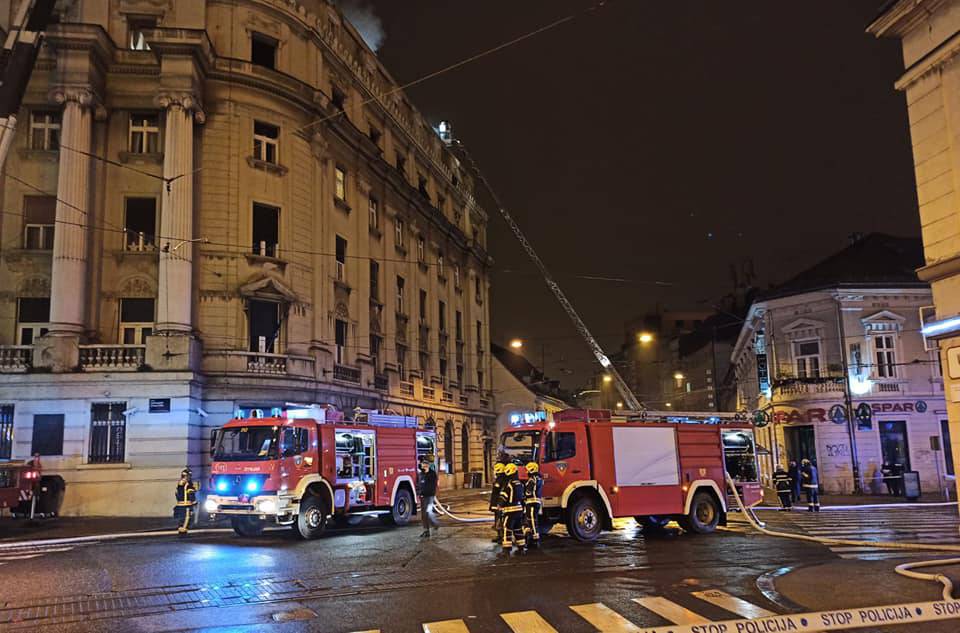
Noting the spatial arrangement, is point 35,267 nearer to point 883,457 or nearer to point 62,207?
point 62,207

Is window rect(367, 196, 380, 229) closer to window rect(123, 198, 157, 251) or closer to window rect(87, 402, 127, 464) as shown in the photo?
window rect(123, 198, 157, 251)

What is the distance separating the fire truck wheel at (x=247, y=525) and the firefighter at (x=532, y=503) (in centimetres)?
674

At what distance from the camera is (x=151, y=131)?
2672 cm

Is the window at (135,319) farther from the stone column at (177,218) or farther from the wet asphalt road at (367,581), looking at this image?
the wet asphalt road at (367,581)

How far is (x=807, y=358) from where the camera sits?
35.2 meters

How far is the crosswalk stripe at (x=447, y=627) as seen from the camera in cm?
795

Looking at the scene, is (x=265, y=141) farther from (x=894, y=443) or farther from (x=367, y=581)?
(x=894, y=443)

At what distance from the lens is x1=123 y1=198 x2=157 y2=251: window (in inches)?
1025

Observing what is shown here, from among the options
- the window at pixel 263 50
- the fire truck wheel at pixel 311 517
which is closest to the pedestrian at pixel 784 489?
the fire truck wheel at pixel 311 517

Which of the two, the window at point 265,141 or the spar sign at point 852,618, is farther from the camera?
the window at point 265,141

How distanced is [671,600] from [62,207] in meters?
22.9

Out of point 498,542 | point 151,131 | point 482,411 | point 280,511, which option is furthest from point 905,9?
point 482,411

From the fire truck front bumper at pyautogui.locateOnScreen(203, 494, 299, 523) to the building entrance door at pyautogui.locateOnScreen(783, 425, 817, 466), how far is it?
1036 inches

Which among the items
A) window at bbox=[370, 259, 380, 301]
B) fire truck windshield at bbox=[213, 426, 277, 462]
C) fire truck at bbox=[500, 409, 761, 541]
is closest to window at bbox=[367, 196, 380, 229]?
window at bbox=[370, 259, 380, 301]
